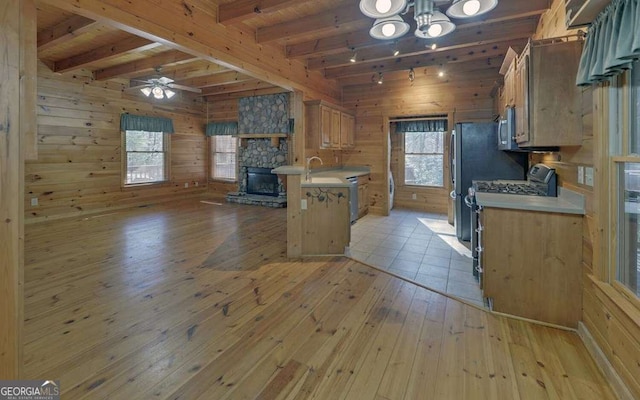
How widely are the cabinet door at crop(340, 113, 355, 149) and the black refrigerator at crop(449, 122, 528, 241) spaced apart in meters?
2.24

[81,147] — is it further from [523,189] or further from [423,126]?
[523,189]

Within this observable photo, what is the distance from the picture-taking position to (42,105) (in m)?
5.48

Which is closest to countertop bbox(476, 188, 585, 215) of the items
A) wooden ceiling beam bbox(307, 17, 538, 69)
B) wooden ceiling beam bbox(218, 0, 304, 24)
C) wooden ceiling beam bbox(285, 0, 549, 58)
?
wooden ceiling beam bbox(285, 0, 549, 58)

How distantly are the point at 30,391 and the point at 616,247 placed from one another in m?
Answer: 3.22

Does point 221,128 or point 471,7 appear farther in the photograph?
point 221,128

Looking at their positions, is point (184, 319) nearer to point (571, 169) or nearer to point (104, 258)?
point (104, 258)

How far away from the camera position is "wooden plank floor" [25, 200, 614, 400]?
166 centimetres

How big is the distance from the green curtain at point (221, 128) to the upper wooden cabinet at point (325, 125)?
3.22 meters

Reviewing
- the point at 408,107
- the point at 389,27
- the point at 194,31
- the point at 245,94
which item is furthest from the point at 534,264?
the point at 245,94

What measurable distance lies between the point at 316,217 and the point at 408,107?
3.60 metres

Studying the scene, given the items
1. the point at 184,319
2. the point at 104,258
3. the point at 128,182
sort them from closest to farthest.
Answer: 1. the point at 184,319
2. the point at 104,258
3. the point at 128,182

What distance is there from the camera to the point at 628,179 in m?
1.75

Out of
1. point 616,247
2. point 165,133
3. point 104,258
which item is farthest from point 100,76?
point 616,247

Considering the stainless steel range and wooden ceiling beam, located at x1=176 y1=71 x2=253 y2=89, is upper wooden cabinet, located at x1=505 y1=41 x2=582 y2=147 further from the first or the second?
wooden ceiling beam, located at x1=176 y1=71 x2=253 y2=89
